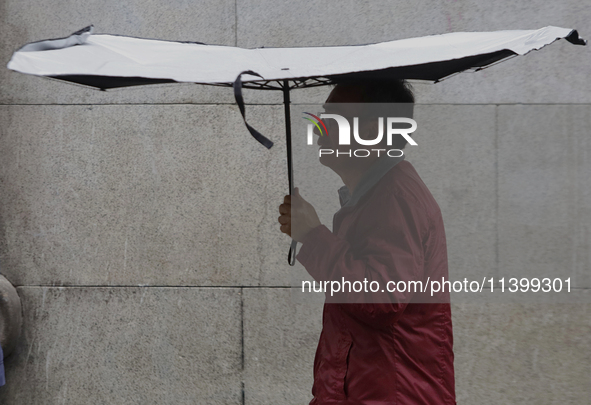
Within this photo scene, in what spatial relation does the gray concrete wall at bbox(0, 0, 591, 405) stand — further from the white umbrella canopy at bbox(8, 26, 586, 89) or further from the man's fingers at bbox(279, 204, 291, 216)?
the white umbrella canopy at bbox(8, 26, 586, 89)

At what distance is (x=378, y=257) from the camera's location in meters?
1.83

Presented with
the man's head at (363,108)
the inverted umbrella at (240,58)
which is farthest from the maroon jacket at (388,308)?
the inverted umbrella at (240,58)

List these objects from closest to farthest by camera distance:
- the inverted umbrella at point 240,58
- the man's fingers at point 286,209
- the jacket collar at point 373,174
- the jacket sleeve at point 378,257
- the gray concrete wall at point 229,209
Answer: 1. the inverted umbrella at point 240,58
2. the jacket sleeve at point 378,257
3. the jacket collar at point 373,174
4. the man's fingers at point 286,209
5. the gray concrete wall at point 229,209

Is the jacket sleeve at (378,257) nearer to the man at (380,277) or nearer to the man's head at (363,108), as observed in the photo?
the man at (380,277)

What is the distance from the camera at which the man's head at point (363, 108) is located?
6.91 feet

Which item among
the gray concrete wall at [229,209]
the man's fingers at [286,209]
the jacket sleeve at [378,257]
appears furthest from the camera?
the gray concrete wall at [229,209]

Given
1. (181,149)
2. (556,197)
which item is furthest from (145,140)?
(556,197)

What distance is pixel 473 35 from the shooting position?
2061mm

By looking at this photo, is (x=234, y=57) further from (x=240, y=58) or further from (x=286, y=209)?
(x=286, y=209)

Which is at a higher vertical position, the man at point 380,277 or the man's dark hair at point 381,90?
the man's dark hair at point 381,90

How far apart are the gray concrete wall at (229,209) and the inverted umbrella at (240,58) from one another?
2103 millimetres

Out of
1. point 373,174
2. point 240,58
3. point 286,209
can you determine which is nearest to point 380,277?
point 373,174

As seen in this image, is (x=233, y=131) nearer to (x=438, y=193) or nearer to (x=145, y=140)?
(x=145, y=140)

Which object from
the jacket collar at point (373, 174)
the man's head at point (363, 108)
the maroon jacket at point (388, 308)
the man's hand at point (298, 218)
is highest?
the man's head at point (363, 108)
